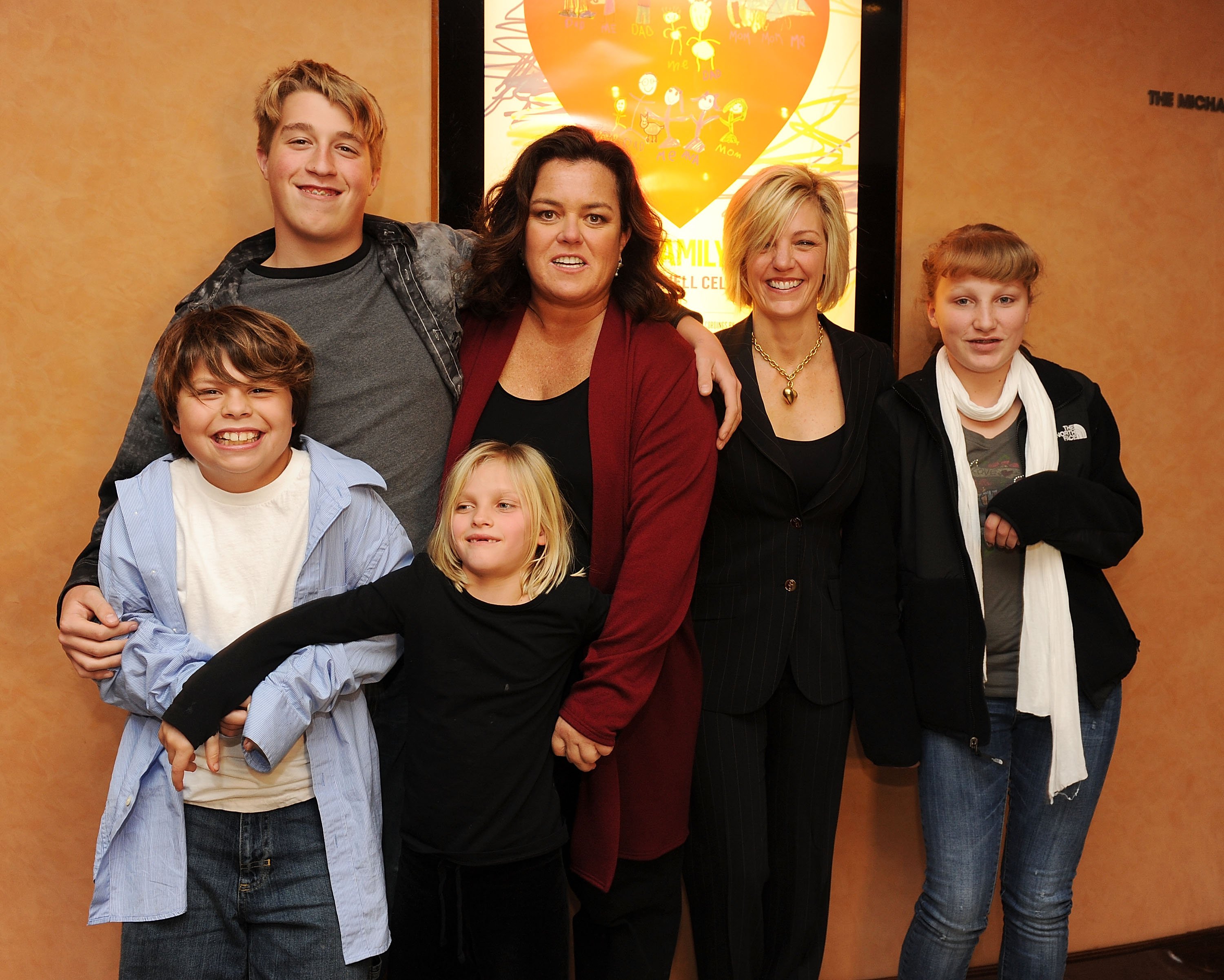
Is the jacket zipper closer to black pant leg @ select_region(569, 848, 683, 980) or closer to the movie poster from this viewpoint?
the movie poster

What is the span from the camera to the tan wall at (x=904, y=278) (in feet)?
6.58

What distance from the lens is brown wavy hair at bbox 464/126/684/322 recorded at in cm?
177

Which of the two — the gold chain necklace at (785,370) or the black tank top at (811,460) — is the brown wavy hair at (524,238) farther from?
the black tank top at (811,460)

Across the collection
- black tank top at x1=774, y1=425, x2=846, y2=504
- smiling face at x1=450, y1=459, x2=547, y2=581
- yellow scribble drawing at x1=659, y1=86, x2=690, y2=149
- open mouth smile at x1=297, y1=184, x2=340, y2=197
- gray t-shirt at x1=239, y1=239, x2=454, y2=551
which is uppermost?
yellow scribble drawing at x1=659, y1=86, x2=690, y2=149

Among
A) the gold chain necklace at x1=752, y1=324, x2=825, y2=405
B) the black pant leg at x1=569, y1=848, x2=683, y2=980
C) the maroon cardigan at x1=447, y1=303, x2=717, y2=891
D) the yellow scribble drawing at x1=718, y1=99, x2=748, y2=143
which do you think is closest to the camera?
the maroon cardigan at x1=447, y1=303, x2=717, y2=891

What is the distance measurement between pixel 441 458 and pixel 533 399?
0.24 metres

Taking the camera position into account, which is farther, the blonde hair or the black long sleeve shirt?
the blonde hair

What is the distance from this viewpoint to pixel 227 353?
151 cm

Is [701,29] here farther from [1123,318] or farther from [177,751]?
[177,751]

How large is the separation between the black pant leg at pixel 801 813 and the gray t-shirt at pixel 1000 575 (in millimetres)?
362

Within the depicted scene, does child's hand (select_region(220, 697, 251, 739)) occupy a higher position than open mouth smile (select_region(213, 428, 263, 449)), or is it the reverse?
open mouth smile (select_region(213, 428, 263, 449))

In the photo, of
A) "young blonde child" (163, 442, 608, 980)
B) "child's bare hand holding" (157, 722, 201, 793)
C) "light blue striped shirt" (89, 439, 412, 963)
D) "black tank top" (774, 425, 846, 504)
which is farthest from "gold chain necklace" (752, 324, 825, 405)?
"child's bare hand holding" (157, 722, 201, 793)

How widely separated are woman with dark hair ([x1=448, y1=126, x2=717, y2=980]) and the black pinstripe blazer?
10 cm

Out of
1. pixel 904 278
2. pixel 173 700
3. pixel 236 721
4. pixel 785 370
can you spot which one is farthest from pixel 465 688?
pixel 904 278
